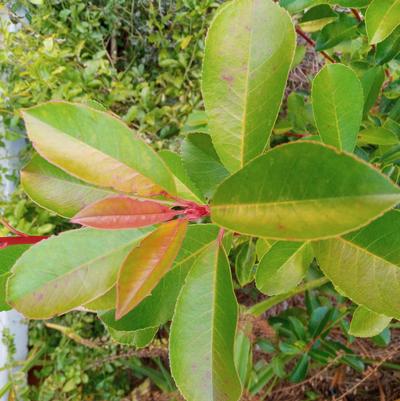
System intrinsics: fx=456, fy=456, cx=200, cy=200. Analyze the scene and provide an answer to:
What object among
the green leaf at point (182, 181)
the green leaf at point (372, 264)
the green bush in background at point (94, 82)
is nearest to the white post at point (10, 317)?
the green bush in background at point (94, 82)

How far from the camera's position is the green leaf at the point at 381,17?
26.7 inches

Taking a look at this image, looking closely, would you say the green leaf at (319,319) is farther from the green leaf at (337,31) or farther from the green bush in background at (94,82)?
the green leaf at (337,31)

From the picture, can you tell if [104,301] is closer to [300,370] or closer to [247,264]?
[247,264]

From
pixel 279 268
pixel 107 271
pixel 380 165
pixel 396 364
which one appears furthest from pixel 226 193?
pixel 396 364

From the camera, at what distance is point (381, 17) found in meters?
0.68

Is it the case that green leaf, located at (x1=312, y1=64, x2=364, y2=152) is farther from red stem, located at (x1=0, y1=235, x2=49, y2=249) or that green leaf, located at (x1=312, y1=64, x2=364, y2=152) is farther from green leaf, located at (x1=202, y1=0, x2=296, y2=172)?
red stem, located at (x1=0, y1=235, x2=49, y2=249)

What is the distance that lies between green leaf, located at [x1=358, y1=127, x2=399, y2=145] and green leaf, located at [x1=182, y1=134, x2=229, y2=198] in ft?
1.23

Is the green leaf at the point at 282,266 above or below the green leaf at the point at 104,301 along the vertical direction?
below

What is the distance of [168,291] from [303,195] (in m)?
0.29

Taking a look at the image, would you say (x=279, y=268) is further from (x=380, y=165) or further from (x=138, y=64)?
(x=138, y=64)

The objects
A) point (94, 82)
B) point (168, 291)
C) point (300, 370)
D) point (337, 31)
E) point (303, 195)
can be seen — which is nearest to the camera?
point (303, 195)

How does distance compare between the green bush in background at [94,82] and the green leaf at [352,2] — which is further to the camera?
the green bush in background at [94,82]

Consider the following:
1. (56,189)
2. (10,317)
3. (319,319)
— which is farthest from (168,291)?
(10,317)

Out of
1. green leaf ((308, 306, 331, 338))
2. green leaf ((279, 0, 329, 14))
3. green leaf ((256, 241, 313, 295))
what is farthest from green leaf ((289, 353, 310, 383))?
green leaf ((279, 0, 329, 14))
